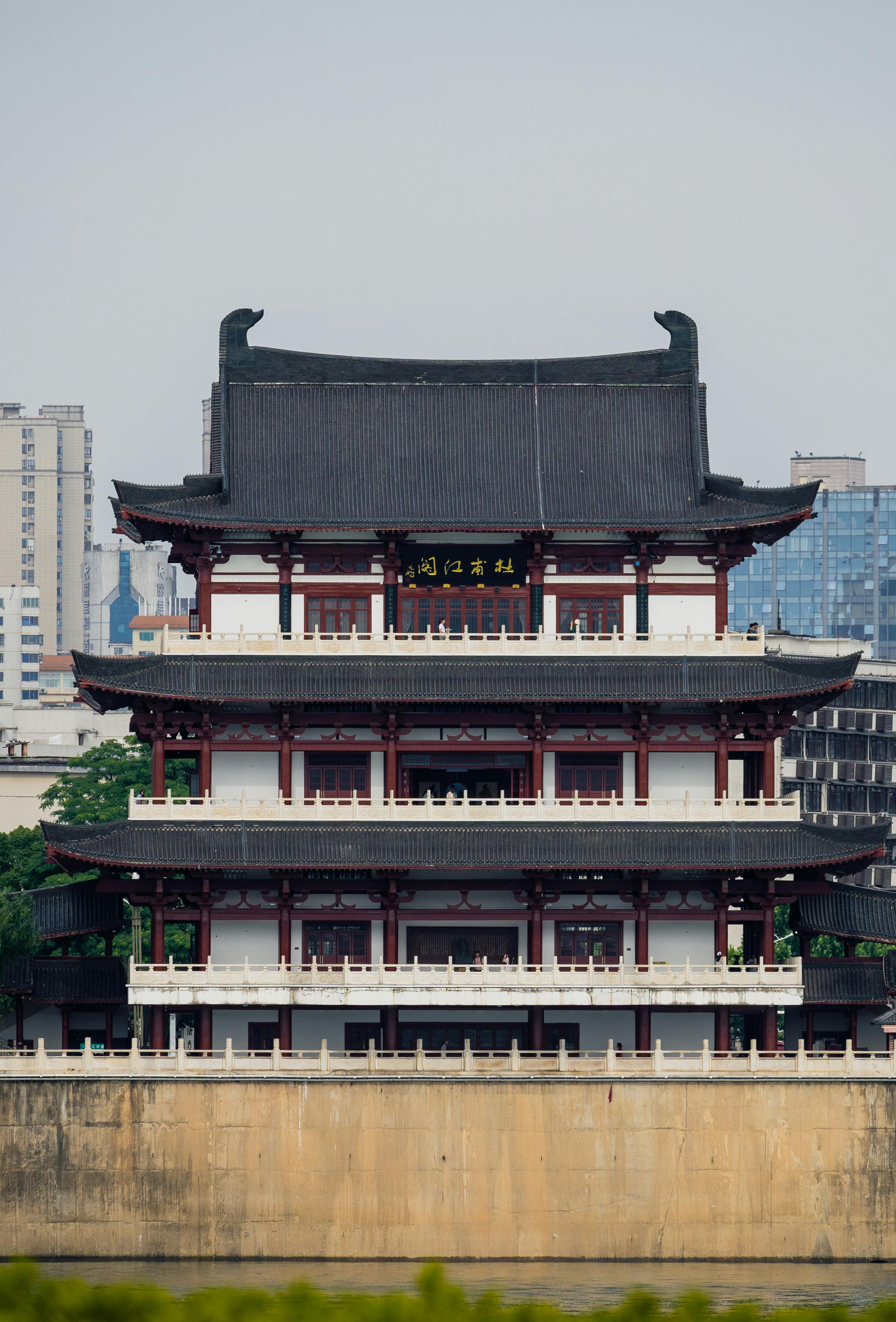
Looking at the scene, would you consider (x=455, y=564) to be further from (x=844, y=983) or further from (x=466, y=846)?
(x=844, y=983)

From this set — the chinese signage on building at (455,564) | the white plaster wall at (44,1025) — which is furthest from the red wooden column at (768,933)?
the white plaster wall at (44,1025)

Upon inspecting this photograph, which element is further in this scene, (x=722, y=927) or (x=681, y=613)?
(x=681, y=613)

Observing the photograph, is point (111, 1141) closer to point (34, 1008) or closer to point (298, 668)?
point (34, 1008)

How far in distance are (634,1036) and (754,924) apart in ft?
16.7

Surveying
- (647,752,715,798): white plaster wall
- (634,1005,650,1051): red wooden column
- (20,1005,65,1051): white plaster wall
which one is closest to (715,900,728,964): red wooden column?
(634,1005,650,1051): red wooden column

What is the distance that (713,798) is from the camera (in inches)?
2598

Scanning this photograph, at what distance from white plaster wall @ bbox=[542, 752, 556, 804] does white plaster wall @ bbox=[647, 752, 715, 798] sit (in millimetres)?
2736

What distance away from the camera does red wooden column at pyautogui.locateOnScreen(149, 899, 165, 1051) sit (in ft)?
206

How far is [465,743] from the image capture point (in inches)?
2601

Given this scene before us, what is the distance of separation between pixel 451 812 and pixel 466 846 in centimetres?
133

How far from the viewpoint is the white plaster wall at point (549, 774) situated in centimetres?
6619

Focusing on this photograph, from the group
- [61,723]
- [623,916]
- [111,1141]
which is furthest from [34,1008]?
[61,723]

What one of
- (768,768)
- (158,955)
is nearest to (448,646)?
(768,768)

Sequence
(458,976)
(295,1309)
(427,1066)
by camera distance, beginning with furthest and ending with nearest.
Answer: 1. (458,976)
2. (427,1066)
3. (295,1309)
